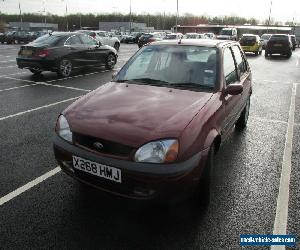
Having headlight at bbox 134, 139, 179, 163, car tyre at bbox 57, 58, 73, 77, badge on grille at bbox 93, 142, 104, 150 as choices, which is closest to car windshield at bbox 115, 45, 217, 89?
headlight at bbox 134, 139, 179, 163

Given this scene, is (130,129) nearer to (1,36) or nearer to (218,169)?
(218,169)

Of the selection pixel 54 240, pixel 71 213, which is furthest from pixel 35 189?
pixel 54 240

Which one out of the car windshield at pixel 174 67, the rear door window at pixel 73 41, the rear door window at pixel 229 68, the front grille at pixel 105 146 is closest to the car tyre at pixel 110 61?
the rear door window at pixel 73 41

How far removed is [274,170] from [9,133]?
14.6 feet

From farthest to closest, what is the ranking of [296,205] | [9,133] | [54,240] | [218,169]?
1. [9,133]
2. [218,169]
3. [296,205]
4. [54,240]

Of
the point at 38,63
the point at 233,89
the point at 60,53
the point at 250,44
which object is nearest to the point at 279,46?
the point at 250,44

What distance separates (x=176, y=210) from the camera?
3477mm

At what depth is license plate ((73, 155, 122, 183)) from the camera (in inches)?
118

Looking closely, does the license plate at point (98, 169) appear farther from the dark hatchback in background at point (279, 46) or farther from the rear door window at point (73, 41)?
the dark hatchback in background at point (279, 46)

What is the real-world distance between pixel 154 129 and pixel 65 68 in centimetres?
989

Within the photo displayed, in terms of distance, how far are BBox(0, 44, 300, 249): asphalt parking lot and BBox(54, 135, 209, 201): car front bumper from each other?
382 mm

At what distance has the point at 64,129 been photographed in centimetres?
346

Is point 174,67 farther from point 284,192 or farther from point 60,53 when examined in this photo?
point 60,53

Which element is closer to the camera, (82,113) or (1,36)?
(82,113)
